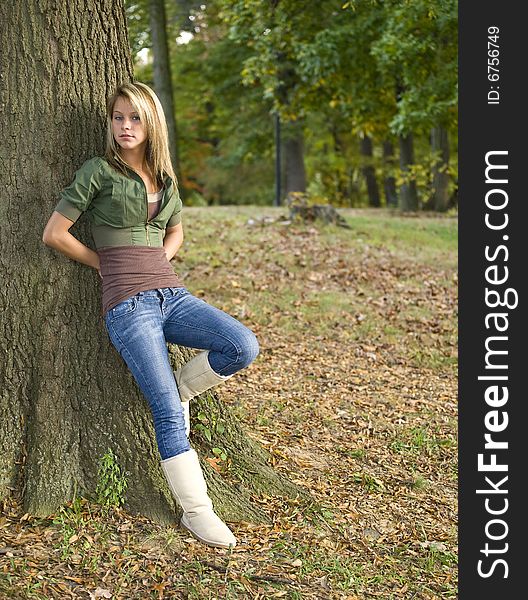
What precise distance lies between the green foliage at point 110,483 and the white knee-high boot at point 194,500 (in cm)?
34

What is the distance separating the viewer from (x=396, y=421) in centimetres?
614

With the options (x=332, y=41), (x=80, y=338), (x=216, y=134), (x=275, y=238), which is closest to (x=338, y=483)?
(x=80, y=338)

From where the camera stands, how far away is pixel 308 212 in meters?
13.9

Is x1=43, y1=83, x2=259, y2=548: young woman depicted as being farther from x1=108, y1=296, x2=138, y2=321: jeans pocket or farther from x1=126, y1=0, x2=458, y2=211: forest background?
x1=126, y1=0, x2=458, y2=211: forest background

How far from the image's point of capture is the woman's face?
156 inches

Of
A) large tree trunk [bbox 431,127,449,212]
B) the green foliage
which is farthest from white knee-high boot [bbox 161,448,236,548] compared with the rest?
large tree trunk [bbox 431,127,449,212]

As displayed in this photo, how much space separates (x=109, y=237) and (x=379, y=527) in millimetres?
2246

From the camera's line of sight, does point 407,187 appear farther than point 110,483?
Yes

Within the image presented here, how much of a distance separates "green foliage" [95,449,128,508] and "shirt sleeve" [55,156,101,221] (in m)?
1.29

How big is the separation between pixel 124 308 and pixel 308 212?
10.2 metres

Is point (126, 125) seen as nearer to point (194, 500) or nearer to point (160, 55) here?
point (194, 500)

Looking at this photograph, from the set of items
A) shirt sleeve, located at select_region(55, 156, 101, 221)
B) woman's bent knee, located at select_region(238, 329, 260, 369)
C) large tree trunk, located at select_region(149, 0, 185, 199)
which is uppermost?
large tree trunk, located at select_region(149, 0, 185, 199)

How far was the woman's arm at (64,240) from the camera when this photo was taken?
3.87m

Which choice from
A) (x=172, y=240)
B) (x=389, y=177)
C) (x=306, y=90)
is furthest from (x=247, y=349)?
(x=389, y=177)
